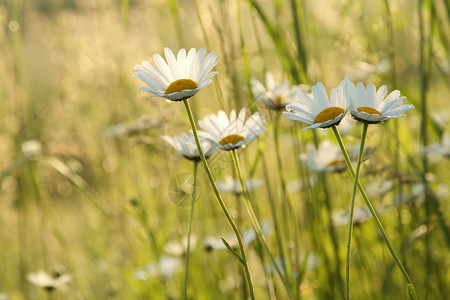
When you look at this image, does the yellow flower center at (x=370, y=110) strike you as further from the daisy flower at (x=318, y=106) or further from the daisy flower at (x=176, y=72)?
the daisy flower at (x=176, y=72)

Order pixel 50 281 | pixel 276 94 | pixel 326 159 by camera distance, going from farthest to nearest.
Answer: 1. pixel 50 281
2. pixel 326 159
3. pixel 276 94

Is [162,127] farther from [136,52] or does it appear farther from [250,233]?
[136,52]

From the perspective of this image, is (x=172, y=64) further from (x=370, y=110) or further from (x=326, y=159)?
(x=326, y=159)

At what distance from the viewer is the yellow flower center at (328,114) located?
26.1 inches

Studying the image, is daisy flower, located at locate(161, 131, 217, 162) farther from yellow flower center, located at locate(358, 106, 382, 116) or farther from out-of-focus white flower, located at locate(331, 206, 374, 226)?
out-of-focus white flower, located at locate(331, 206, 374, 226)

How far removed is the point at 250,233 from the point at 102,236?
117cm

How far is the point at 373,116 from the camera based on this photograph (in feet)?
2.04

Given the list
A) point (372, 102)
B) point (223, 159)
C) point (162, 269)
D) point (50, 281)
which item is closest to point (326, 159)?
point (223, 159)

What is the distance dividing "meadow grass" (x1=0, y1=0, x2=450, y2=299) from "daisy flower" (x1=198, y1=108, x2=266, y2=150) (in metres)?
0.06

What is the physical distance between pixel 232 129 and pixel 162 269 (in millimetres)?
705

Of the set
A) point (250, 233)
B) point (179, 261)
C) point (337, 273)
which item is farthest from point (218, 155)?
point (179, 261)

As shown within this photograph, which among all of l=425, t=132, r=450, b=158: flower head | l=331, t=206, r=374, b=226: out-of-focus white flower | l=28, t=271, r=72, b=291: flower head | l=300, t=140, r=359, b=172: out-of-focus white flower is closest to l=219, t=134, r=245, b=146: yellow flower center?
l=300, t=140, r=359, b=172: out-of-focus white flower

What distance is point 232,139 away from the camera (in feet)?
2.53

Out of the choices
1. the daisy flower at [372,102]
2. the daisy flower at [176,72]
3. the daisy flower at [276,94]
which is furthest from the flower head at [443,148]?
the daisy flower at [176,72]
